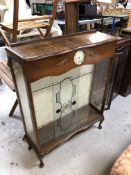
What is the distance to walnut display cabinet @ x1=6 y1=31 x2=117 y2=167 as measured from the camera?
879 mm

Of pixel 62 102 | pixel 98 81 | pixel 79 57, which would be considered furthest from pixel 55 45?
pixel 98 81

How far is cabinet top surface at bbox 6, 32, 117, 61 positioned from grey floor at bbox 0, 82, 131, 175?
801mm

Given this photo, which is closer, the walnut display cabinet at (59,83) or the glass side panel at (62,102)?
the walnut display cabinet at (59,83)

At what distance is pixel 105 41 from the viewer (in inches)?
42.0

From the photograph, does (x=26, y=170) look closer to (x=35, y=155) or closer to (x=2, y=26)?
(x=35, y=155)

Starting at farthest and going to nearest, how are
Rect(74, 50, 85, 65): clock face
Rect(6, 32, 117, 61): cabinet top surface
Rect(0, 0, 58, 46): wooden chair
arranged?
Rect(0, 0, 58, 46): wooden chair
Rect(74, 50, 85, 65): clock face
Rect(6, 32, 117, 61): cabinet top surface

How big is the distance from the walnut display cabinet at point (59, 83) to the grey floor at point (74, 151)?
9 cm

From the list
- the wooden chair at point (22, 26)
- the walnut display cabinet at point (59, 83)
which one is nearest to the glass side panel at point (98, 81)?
the walnut display cabinet at point (59, 83)

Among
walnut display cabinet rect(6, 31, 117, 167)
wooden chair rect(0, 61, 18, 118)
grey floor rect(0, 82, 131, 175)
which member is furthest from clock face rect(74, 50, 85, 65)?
grey floor rect(0, 82, 131, 175)

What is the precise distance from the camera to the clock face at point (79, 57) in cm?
96

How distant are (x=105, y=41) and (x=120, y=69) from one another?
2.46 ft

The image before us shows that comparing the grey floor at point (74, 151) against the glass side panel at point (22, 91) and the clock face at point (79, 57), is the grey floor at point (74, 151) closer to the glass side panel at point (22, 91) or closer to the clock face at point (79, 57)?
the glass side panel at point (22, 91)

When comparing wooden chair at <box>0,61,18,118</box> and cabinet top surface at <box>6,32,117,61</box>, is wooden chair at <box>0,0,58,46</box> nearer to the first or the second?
wooden chair at <box>0,61,18,118</box>

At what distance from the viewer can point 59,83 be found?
1.25 meters
